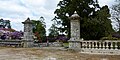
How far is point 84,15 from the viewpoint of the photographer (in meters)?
33.8

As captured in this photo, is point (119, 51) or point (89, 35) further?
point (89, 35)

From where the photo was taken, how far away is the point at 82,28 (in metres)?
32.8

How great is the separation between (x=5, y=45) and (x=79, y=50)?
872cm

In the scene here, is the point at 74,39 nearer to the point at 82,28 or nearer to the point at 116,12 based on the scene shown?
the point at 116,12

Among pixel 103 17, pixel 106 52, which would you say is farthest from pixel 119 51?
pixel 103 17

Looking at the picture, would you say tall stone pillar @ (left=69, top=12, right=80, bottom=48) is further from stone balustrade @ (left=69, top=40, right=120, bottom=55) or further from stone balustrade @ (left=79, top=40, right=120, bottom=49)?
stone balustrade @ (left=79, top=40, right=120, bottom=49)

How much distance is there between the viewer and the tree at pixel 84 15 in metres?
31.4

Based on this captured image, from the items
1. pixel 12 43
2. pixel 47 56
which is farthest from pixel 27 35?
pixel 47 56

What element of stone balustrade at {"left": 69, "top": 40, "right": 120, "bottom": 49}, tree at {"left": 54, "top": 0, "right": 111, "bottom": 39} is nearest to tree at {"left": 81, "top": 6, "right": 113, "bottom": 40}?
tree at {"left": 54, "top": 0, "right": 111, "bottom": 39}

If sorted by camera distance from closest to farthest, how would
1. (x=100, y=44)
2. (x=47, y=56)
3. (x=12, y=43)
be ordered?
(x=47, y=56) < (x=100, y=44) < (x=12, y=43)

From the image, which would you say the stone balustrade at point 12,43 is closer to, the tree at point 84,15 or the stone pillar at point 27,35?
the stone pillar at point 27,35

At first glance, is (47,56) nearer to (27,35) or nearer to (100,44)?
(100,44)

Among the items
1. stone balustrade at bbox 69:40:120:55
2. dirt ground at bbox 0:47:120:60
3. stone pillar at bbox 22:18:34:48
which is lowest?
dirt ground at bbox 0:47:120:60

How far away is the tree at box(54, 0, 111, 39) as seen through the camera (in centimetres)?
3139
